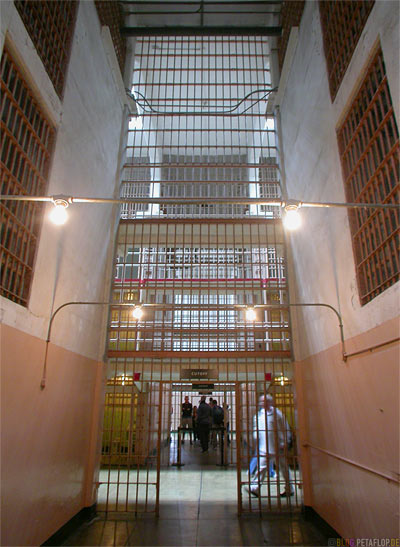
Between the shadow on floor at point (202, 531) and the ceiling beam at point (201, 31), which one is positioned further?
the ceiling beam at point (201, 31)

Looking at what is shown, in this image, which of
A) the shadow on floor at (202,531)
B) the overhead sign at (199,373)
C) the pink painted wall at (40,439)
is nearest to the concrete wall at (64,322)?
the pink painted wall at (40,439)

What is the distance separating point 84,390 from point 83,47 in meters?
4.95

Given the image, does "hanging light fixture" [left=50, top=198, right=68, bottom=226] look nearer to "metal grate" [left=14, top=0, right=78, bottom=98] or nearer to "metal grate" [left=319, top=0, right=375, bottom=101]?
"metal grate" [left=14, top=0, right=78, bottom=98]

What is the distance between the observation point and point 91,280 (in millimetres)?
5512

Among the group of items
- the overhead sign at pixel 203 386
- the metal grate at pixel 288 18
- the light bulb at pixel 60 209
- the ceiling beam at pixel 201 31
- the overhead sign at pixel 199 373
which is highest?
the ceiling beam at pixel 201 31

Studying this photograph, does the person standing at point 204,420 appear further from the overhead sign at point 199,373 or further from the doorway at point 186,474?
the overhead sign at point 199,373

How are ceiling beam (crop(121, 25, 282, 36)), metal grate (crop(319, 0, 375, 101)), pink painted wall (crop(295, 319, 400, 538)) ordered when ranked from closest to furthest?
pink painted wall (crop(295, 319, 400, 538)) → metal grate (crop(319, 0, 375, 101)) → ceiling beam (crop(121, 25, 282, 36))

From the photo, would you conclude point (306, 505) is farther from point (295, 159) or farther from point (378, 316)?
point (295, 159)

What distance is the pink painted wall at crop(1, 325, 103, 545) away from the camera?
327 centimetres

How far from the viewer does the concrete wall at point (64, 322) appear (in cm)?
339

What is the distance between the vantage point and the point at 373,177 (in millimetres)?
3459

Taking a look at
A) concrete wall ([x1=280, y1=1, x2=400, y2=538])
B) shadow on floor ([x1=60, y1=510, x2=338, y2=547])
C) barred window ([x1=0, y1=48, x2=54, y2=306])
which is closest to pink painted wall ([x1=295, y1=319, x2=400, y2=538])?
concrete wall ([x1=280, y1=1, x2=400, y2=538])

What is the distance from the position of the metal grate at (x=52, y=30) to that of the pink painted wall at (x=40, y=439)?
3.11 metres

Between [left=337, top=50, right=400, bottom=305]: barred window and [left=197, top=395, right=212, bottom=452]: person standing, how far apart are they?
696cm
